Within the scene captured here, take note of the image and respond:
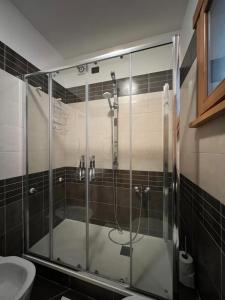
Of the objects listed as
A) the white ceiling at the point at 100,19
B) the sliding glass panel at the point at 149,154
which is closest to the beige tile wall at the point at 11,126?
the white ceiling at the point at 100,19

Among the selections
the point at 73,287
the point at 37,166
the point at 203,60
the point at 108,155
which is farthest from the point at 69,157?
the point at 203,60

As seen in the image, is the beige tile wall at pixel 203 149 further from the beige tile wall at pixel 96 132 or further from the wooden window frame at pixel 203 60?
the beige tile wall at pixel 96 132

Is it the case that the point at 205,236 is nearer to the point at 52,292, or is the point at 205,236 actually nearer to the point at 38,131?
the point at 52,292

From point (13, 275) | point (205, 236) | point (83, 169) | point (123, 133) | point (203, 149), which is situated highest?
point (123, 133)

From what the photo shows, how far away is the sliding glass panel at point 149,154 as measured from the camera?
1.55 metres

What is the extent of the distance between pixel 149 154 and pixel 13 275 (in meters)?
1.61

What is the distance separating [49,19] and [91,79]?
69 cm

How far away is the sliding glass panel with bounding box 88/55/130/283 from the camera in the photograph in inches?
70.6

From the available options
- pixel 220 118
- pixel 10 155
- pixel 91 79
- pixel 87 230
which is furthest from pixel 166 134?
pixel 10 155

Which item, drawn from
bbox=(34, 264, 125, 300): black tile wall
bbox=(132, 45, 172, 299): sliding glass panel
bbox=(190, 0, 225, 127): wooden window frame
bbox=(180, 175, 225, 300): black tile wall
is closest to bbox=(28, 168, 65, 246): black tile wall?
bbox=(34, 264, 125, 300): black tile wall

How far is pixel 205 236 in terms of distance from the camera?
35.3 inches

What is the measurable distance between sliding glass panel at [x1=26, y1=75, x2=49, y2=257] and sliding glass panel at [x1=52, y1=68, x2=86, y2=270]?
11cm

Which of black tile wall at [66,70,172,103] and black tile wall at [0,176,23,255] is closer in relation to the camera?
black tile wall at [0,176,23,255]

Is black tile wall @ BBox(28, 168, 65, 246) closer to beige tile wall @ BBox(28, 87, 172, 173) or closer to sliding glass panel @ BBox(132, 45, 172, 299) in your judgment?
beige tile wall @ BBox(28, 87, 172, 173)
